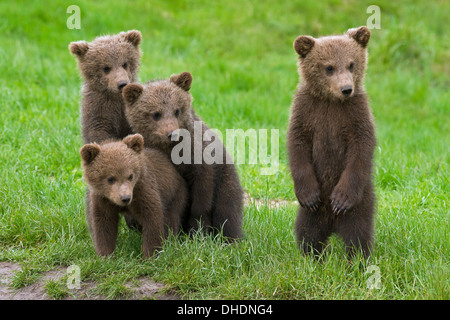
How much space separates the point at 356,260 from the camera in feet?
16.8

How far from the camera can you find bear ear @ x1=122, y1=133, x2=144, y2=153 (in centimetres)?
542

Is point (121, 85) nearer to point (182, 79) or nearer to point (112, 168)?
point (182, 79)

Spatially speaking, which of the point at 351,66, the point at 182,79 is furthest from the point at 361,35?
the point at 182,79

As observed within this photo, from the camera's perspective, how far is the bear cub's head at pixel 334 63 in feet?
16.8

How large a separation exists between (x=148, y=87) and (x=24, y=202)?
1873 mm

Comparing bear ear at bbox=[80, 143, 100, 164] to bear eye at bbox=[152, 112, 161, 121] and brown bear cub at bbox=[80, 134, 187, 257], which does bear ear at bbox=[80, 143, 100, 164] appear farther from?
bear eye at bbox=[152, 112, 161, 121]

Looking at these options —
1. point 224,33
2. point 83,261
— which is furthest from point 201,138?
point 224,33

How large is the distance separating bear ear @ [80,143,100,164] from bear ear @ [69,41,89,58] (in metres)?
1.49

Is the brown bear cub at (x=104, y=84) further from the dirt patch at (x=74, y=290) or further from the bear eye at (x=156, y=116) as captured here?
the dirt patch at (x=74, y=290)

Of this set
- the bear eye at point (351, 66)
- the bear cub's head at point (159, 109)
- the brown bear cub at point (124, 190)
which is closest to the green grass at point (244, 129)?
the brown bear cub at point (124, 190)

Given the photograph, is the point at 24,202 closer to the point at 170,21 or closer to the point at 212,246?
the point at 212,246

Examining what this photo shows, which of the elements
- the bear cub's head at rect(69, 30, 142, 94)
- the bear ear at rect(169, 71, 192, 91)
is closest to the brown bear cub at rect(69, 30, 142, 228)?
the bear cub's head at rect(69, 30, 142, 94)

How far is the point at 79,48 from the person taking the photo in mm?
6344

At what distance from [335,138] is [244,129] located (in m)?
4.39
